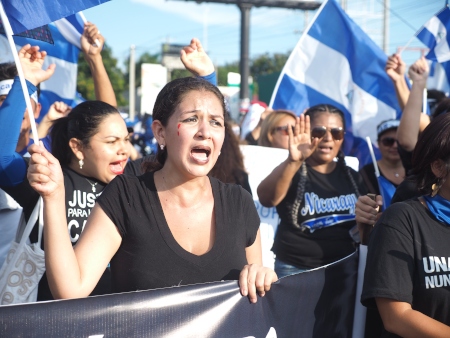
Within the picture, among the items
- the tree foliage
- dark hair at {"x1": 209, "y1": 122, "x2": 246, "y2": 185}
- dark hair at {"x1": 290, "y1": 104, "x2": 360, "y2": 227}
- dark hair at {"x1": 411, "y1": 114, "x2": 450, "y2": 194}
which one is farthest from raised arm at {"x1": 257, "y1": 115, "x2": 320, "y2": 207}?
the tree foliage

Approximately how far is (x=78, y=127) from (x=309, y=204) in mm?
1585

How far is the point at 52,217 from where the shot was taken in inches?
82.8

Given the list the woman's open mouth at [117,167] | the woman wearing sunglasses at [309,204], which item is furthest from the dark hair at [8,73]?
the woman wearing sunglasses at [309,204]

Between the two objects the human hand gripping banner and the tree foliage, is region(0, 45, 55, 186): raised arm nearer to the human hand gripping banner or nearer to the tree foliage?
the human hand gripping banner

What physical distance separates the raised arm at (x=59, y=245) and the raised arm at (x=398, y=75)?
3.84m

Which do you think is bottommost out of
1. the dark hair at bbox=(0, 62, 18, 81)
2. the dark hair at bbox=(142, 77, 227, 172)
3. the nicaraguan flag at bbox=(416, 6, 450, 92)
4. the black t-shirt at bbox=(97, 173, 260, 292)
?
the black t-shirt at bbox=(97, 173, 260, 292)

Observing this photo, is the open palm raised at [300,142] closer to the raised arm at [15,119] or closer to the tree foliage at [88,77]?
the raised arm at [15,119]

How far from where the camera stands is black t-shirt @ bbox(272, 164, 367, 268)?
13.6 feet

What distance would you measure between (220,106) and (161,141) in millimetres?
288

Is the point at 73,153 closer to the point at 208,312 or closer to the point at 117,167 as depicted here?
the point at 117,167

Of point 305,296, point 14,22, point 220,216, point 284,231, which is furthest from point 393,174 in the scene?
point 14,22

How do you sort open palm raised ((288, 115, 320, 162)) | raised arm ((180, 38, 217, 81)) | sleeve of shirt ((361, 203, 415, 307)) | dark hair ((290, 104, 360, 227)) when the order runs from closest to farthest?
sleeve of shirt ((361, 203, 415, 307)) → raised arm ((180, 38, 217, 81)) → open palm raised ((288, 115, 320, 162)) → dark hair ((290, 104, 360, 227))

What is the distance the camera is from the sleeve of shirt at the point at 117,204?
7.69 feet

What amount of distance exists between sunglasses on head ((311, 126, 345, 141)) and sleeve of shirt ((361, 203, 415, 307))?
1888 millimetres
